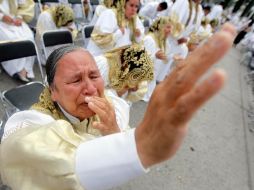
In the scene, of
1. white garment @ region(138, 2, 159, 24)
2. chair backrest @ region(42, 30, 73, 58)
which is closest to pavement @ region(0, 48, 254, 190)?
chair backrest @ region(42, 30, 73, 58)

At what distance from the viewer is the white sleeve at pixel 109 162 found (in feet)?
1.62

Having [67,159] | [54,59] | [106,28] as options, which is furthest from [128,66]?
[106,28]

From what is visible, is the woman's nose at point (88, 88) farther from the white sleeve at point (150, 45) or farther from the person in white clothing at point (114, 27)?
the white sleeve at point (150, 45)

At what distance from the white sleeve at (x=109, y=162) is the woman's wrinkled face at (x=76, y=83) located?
42 cm

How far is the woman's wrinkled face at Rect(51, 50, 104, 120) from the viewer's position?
0.94m

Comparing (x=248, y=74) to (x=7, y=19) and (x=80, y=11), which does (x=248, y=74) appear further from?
(x=7, y=19)

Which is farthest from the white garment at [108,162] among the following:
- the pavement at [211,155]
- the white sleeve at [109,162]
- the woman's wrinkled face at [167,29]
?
the woman's wrinkled face at [167,29]

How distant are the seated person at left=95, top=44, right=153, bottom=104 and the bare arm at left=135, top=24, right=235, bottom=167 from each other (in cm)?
121

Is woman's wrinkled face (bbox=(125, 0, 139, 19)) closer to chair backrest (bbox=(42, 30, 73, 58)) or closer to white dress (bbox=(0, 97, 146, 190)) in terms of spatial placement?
chair backrest (bbox=(42, 30, 73, 58))

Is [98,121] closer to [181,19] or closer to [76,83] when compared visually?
[76,83]

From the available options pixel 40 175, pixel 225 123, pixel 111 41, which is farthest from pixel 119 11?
pixel 40 175

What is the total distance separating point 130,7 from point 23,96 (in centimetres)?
184

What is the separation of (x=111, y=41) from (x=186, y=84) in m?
2.83

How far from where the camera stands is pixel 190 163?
8.54 feet
